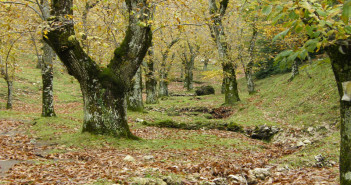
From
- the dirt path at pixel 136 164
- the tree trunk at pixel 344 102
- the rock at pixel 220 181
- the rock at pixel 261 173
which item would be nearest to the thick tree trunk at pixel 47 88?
the dirt path at pixel 136 164

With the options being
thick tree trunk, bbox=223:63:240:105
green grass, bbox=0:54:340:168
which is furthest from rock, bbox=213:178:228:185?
thick tree trunk, bbox=223:63:240:105

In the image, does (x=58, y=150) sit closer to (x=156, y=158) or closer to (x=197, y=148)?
(x=156, y=158)

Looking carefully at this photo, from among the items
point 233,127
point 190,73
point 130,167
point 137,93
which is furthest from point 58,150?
point 190,73

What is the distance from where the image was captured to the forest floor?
546 cm

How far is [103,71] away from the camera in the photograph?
9008mm

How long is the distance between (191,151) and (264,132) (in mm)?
5048

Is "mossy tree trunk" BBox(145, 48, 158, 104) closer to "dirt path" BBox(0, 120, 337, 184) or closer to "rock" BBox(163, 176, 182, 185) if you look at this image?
"dirt path" BBox(0, 120, 337, 184)

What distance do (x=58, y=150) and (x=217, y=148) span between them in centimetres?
548

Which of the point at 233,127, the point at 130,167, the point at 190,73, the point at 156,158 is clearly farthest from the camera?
the point at 190,73

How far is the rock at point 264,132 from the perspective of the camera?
11.8 meters

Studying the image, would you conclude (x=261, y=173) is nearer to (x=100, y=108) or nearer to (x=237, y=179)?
(x=237, y=179)

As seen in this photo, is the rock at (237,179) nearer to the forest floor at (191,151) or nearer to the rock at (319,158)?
the forest floor at (191,151)

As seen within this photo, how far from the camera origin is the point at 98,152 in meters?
7.68

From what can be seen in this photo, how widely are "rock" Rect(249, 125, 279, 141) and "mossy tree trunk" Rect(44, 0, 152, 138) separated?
6.32m
